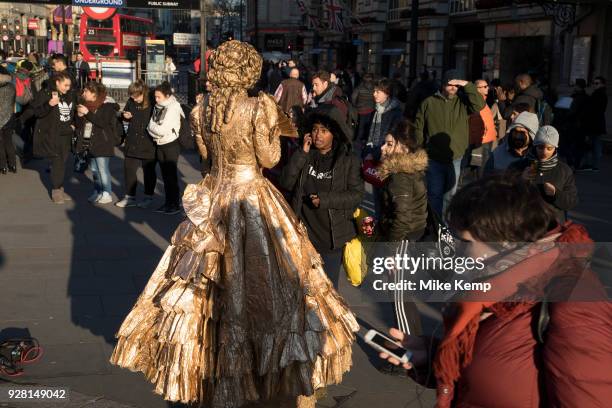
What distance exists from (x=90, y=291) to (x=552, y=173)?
377 cm

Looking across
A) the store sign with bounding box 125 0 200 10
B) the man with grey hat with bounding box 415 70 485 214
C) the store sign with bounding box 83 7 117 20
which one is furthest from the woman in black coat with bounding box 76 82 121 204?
the store sign with bounding box 83 7 117 20

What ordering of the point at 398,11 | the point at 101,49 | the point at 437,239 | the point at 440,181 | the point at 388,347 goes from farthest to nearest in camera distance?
the point at 398,11, the point at 101,49, the point at 440,181, the point at 437,239, the point at 388,347

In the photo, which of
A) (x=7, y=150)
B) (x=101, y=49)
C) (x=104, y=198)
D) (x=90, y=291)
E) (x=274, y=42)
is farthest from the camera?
(x=274, y=42)

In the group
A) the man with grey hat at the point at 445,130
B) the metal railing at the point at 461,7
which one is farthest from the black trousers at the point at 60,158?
the metal railing at the point at 461,7

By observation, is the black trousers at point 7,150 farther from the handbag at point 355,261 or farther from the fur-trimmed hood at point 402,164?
the fur-trimmed hood at point 402,164

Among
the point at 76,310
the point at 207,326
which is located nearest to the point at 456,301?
the point at 207,326

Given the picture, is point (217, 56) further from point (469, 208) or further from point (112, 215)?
point (112, 215)

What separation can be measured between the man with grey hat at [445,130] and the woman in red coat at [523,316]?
6.42 metres

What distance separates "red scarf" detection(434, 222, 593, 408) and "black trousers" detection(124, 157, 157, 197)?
848cm

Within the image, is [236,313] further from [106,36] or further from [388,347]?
[106,36]

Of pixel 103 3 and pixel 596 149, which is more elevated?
pixel 103 3

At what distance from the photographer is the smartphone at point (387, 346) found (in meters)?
2.52

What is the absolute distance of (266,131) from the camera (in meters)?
4.63

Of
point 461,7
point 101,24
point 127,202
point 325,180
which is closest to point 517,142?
point 325,180
